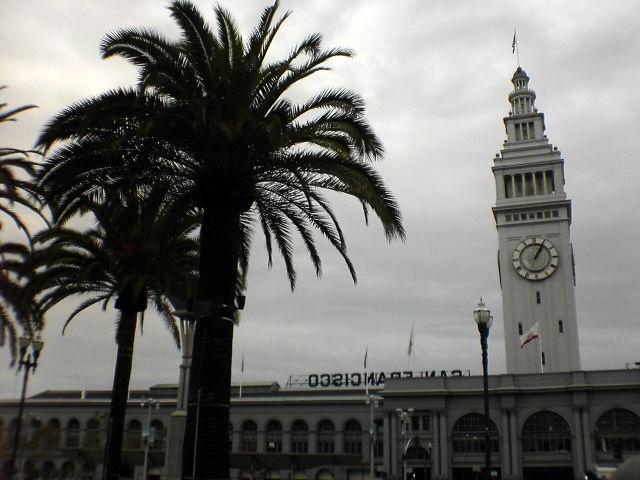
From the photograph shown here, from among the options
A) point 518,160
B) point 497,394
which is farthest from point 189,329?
point 518,160

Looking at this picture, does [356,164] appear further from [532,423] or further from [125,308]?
[532,423]

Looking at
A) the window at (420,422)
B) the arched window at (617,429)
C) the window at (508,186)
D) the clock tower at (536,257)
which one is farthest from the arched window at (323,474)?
the window at (508,186)

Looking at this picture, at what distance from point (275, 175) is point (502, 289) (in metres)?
60.3

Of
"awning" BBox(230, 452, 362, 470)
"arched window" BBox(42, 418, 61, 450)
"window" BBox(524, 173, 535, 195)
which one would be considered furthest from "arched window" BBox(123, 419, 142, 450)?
"arched window" BBox(42, 418, 61, 450)

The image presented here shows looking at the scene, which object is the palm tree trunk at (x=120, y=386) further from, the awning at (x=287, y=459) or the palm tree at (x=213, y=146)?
the awning at (x=287, y=459)

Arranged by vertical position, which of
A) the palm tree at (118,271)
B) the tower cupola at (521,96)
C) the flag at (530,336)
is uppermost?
the tower cupola at (521,96)

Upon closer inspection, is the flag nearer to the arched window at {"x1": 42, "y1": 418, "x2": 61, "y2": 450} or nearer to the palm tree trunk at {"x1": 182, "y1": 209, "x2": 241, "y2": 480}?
the arched window at {"x1": 42, "y1": 418, "x2": 61, "y2": 450}

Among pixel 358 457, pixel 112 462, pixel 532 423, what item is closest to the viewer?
pixel 112 462

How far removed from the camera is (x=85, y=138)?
19.5 m

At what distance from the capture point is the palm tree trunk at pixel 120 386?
84.2ft

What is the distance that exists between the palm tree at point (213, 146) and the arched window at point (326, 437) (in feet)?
187

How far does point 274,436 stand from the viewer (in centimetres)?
7519

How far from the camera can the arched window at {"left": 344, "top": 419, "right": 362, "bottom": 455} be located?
72.0m

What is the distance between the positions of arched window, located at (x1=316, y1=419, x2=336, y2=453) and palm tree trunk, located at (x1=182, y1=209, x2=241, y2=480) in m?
57.9
